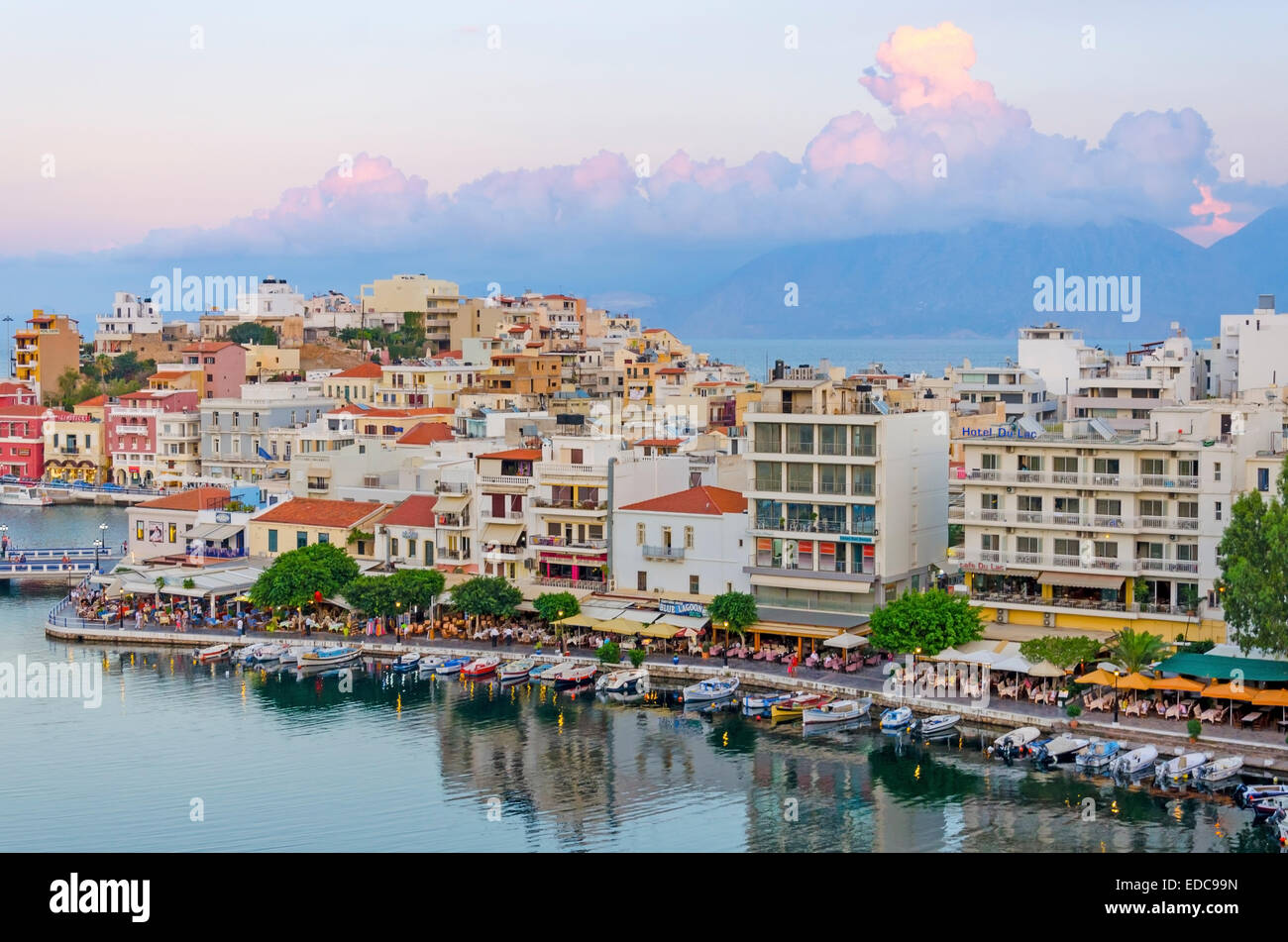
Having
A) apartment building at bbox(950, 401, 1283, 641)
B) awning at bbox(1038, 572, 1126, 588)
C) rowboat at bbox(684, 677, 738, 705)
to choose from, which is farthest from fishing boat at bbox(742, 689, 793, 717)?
awning at bbox(1038, 572, 1126, 588)

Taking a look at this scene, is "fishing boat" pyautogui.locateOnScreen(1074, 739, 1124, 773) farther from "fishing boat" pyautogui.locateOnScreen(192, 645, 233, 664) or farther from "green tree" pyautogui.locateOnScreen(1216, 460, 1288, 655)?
"fishing boat" pyautogui.locateOnScreen(192, 645, 233, 664)

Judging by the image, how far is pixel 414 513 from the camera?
49031 millimetres

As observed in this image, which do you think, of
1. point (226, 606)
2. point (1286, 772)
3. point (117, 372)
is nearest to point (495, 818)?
point (1286, 772)

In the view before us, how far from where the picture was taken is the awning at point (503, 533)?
46656 mm

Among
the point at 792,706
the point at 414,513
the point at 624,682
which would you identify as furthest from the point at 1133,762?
the point at 414,513

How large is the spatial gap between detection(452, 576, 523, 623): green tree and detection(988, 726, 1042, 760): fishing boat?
15.5 metres

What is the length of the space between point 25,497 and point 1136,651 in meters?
68.9

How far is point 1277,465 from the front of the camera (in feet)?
117

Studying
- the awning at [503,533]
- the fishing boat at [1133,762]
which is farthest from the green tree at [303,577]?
the fishing boat at [1133,762]

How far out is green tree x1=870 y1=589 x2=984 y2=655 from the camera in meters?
37.1

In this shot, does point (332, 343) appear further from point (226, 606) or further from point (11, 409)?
point (226, 606)

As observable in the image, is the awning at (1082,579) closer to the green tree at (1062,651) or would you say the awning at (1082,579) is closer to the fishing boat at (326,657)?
the green tree at (1062,651)

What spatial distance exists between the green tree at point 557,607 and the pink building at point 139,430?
47642 millimetres

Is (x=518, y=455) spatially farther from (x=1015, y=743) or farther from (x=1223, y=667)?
(x=1223, y=667)
